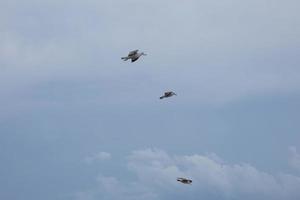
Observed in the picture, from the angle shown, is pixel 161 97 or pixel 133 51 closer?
pixel 133 51

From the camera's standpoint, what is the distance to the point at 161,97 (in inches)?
3718

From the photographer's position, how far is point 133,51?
88.4 m

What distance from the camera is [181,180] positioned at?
286 feet

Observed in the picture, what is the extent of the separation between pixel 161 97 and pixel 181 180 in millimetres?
18113

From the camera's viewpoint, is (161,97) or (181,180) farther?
(161,97)

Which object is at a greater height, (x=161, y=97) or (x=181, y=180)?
(x=161, y=97)

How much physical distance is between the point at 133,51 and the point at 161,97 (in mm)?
12287

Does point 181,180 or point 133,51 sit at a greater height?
point 133,51

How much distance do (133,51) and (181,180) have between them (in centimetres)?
2700

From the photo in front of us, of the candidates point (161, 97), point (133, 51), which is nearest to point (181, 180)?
point (161, 97)

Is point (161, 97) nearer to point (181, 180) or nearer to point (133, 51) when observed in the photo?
point (133, 51)
